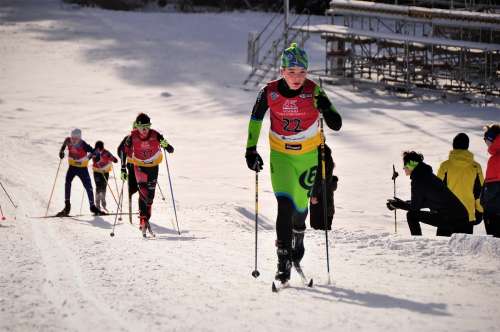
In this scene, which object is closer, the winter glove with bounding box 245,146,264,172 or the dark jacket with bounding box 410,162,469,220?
the winter glove with bounding box 245,146,264,172

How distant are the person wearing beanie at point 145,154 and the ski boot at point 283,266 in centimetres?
451

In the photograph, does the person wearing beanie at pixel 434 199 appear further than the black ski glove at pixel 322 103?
Yes

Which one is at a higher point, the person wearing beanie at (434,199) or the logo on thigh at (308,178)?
the logo on thigh at (308,178)

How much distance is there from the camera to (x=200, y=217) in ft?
42.1

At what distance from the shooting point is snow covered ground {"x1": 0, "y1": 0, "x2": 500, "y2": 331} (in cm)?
566

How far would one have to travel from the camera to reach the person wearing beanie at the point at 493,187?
28.3 feet

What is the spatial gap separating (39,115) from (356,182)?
13.4m

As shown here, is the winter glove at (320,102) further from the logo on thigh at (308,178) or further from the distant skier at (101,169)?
the distant skier at (101,169)

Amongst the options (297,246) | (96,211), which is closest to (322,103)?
(297,246)

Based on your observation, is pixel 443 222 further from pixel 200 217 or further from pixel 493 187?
pixel 200 217

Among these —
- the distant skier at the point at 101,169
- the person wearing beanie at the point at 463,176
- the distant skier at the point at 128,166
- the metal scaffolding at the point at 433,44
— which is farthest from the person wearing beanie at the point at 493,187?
the metal scaffolding at the point at 433,44

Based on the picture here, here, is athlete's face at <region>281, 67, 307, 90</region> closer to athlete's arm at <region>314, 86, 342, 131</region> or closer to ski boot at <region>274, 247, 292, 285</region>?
athlete's arm at <region>314, 86, 342, 131</region>

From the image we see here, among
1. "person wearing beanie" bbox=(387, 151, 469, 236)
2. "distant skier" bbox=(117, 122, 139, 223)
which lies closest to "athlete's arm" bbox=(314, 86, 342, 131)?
"person wearing beanie" bbox=(387, 151, 469, 236)

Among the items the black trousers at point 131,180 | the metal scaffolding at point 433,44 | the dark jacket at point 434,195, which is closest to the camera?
the dark jacket at point 434,195
